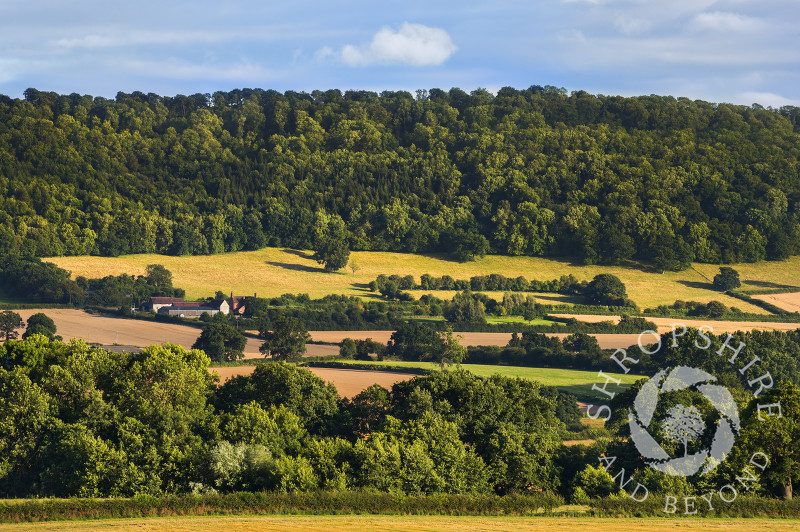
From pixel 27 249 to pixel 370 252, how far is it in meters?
42.0

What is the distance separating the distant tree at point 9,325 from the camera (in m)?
76.6

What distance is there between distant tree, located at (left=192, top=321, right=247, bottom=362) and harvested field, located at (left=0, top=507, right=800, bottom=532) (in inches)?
1564

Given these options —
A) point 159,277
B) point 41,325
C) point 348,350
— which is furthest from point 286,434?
point 159,277

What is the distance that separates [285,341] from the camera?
238 feet

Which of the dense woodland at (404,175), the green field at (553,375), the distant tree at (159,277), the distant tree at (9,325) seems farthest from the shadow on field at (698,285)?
the distant tree at (9,325)

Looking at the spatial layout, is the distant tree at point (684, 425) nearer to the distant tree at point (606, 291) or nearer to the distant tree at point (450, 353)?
the distant tree at point (450, 353)

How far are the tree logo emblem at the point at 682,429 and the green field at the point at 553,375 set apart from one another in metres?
17.3

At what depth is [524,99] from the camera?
17675 cm

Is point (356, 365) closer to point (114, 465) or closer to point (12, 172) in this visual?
point (114, 465)

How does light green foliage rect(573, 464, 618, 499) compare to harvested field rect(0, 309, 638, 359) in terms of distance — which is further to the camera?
harvested field rect(0, 309, 638, 359)

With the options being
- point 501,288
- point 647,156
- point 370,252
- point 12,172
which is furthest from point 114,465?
point 647,156

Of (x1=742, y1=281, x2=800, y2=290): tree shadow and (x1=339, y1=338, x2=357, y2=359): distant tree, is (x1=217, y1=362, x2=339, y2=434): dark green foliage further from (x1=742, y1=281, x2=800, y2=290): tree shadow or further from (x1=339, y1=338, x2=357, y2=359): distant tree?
(x1=742, y1=281, x2=800, y2=290): tree shadow

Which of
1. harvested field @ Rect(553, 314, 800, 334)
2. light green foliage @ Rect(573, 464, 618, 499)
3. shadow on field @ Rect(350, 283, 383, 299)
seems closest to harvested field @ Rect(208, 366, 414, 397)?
light green foliage @ Rect(573, 464, 618, 499)

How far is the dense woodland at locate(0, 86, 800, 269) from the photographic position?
12712 centimetres
